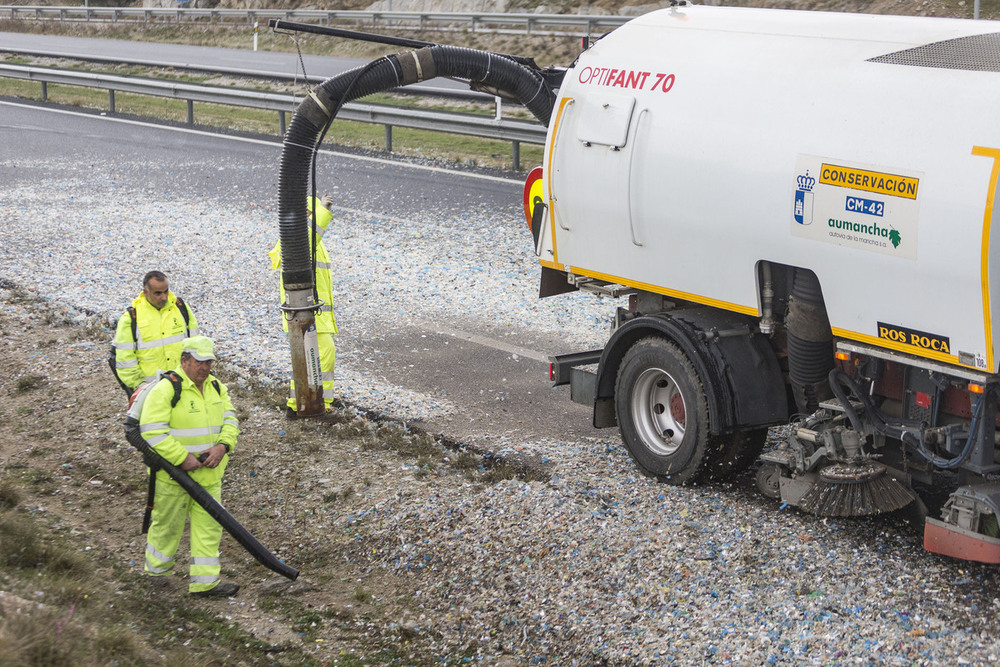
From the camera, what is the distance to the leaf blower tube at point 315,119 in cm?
887

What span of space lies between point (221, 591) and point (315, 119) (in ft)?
12.5

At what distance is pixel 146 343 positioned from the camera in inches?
317

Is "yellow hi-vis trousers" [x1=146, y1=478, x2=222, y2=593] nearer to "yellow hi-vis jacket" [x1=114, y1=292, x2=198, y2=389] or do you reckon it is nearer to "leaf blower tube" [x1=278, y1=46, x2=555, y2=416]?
"yellow hi-vis jacket" [x1=114, y1=292, x2=198, y2=389]

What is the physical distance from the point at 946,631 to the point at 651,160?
3.35 meters

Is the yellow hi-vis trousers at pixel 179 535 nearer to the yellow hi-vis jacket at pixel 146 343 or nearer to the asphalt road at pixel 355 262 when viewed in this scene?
the yellow hi-vis jacket at pixel 146 343

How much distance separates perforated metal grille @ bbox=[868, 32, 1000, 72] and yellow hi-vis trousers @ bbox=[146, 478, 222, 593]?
477 centimetres

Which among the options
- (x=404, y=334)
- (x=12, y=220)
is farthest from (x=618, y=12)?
(x=404, y=334)

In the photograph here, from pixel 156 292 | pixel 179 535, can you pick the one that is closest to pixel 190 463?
pixel 179 535

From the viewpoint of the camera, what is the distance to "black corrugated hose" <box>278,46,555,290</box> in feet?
29.1

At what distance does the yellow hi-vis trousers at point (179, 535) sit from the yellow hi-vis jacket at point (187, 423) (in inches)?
4.4

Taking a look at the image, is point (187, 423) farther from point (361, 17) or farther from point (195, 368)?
point (361, 17)

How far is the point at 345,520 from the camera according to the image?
Answer: 7.81 metres

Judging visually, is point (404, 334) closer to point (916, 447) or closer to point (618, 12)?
point (916, 447)

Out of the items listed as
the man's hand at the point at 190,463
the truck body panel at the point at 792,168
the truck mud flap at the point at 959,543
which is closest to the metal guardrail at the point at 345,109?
the truck body panel at the point at 792,168
